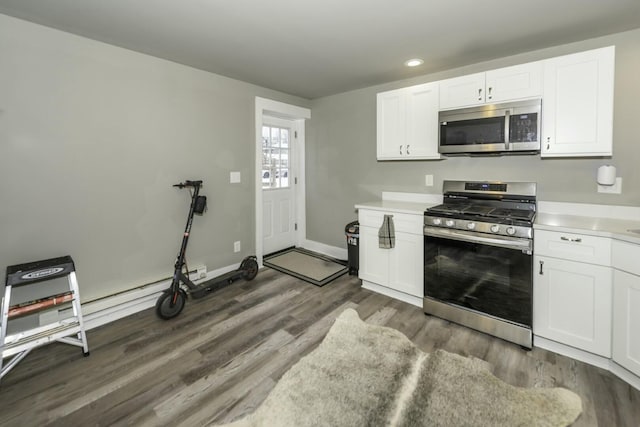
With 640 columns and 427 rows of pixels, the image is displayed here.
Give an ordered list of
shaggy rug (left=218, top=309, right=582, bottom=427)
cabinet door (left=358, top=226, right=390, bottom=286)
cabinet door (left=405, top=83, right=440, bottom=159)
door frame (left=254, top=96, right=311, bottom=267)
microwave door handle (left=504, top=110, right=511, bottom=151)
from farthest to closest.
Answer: door frame (left=254, top=96, right=311, bottom=267) < cabinet door (left=358, top=226, right=390, bottom=286) < cabinet door (left=405, top=83, right=440, bottom=159) < microwave door handle (left=504, top=110, right=511, bottom=151) < shaggy rug (left=218, top=309, right=582, bottom=427)

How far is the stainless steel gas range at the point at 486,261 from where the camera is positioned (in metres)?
2.24

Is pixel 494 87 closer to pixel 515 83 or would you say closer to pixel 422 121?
pixel 515 83

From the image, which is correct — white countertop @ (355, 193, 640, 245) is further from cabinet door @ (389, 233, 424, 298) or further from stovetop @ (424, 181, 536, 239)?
cabinet door @ (389, 233, 424, 298)

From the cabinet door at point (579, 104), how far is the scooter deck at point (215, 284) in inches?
130

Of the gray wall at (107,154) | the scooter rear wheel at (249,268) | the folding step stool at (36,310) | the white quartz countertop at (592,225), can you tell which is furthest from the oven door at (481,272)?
the folding step stool at (36,310)

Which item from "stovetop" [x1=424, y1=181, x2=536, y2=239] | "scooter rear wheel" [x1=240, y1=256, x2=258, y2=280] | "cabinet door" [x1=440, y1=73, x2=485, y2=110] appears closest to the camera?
"stovetop" [x1=424, y1=181, x2=536, y2=239]

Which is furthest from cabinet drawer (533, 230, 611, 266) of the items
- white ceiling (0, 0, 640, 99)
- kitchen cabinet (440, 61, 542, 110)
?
white ceiling (0, 0, 640, 99)

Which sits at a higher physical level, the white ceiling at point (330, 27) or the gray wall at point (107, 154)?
the white ceiling at point (330, 27)

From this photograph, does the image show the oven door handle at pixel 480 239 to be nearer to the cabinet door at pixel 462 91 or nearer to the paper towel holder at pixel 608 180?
the paper towel holder at pixel 608 180

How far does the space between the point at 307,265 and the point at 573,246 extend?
289 cm

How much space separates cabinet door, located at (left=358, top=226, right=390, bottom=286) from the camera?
3.18 meters

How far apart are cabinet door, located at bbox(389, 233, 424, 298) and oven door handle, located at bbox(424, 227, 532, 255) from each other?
22 centimetres

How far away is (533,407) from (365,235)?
1.99 meters

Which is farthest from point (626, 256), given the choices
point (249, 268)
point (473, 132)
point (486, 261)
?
point (249, 268)
